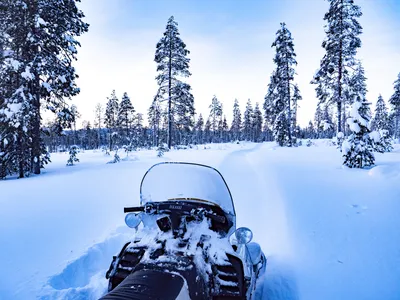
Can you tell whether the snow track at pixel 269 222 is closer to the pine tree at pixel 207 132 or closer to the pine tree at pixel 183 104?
the pine tree at pixel 183 104

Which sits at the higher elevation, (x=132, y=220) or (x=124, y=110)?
(x=124, y=110)

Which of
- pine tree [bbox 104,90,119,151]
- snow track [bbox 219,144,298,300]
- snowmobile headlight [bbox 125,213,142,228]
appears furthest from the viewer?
pine tree [bbox 104,90,119,151]

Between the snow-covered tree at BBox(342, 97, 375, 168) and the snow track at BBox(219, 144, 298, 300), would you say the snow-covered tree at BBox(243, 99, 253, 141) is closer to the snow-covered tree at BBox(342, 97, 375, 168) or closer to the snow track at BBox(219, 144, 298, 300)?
the snow-covered tree at BBox(342, 97, 375, 168)

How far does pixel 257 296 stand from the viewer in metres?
2.99

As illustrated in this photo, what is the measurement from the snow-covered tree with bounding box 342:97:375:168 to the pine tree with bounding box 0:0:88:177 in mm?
14240

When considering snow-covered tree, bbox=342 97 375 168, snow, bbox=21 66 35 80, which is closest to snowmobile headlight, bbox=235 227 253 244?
snow-covered tree, bbox=342 97 375 168

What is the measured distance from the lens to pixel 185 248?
87.4 inches

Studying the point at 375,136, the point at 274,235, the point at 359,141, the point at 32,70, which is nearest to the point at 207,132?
the point at 32,70

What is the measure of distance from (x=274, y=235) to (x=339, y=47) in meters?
20.8

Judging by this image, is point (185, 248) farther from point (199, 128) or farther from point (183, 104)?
point (199, 128)

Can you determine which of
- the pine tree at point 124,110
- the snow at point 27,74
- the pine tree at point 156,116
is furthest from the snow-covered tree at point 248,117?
the snow at point 27,74

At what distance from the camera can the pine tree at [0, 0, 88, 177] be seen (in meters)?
11.5

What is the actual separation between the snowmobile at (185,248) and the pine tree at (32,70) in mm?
11361

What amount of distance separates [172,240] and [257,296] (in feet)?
4.90
